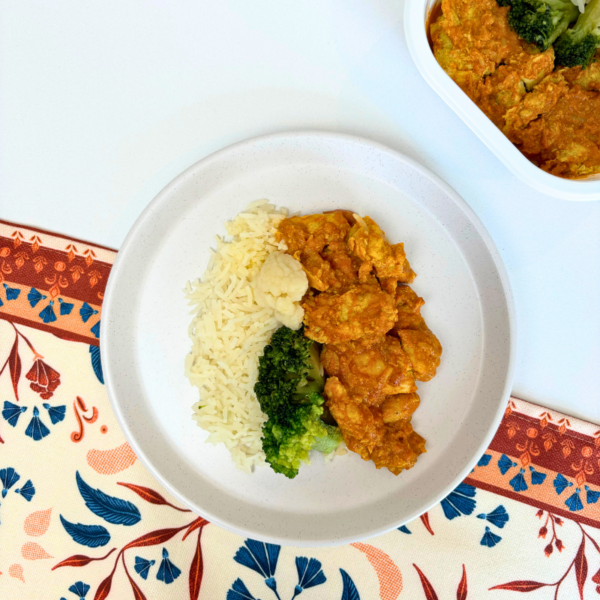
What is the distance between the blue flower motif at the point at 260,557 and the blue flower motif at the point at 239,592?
0.33 ft

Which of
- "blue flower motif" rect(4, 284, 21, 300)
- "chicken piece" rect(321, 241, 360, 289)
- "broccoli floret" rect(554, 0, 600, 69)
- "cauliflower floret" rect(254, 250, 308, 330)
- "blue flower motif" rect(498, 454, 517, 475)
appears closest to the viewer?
"broccoli floret" rect(554, 0, 600, 69)

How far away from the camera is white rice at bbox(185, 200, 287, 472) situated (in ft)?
7.43

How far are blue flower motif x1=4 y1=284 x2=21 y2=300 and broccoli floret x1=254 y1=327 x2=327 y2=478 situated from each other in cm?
140

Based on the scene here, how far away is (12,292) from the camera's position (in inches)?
97.9

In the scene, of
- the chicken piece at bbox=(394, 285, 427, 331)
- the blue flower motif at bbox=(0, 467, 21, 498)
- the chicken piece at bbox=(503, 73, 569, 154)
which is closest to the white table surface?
the chicken piece at bbox=(503, 73, 569, 154)

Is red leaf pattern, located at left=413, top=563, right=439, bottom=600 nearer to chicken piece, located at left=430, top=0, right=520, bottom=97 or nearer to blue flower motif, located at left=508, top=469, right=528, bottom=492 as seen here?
blue flower motif, located at left=508, top=469, right=528, bottom=492

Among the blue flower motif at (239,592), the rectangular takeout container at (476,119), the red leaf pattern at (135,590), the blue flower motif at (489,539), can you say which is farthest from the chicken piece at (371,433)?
the red leaf pattern at (135,590)

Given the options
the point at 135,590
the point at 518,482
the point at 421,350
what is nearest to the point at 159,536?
the point at 135,590

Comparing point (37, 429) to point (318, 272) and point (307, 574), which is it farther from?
point (318, 272)

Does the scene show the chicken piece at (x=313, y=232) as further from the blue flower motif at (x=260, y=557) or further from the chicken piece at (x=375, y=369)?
the blue flower motif at (x=260, y=557)

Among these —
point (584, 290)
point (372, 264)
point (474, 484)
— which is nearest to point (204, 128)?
point (372, 264)

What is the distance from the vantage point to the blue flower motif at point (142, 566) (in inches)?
96.9

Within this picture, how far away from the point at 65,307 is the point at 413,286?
1.84 meters

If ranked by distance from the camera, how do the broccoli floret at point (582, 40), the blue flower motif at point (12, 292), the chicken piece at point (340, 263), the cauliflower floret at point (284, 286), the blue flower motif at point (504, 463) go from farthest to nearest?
the blue flower motif at point (12, 292), the blue flower motif at point (504, 463), the chicken piece at point (340, 263), the cauliflower floret at point (284, 286), the broccoli floret at point (582, 40)
